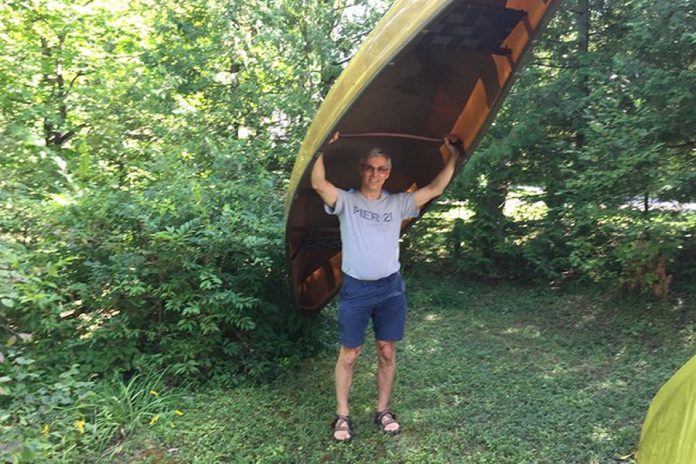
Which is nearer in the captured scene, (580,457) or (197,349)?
(580,457)

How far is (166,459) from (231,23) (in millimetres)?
5151

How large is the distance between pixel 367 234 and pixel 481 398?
1649 mm

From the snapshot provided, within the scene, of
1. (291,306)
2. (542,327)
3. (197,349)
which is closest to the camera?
(197,349)

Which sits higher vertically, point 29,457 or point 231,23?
point 231,23

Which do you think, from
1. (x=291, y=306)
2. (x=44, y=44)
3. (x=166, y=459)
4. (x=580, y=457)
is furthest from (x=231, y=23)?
(x=580, y=457)

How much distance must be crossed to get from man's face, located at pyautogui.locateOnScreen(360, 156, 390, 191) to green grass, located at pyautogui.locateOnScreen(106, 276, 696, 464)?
5.18 ft

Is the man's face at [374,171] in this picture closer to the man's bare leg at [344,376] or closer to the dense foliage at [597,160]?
the man's bare leg at [344,376]

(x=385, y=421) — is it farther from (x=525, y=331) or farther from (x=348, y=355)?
(x=525, y=331)

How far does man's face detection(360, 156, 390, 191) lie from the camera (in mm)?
3096

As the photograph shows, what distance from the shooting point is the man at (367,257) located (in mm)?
3105

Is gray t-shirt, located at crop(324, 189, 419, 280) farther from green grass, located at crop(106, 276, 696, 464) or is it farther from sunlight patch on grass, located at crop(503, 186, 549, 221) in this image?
sunlight patch on grass, located at crop(503, 186, 549, 221)

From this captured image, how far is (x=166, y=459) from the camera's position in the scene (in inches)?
121

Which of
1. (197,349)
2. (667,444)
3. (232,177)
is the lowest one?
(197,349)

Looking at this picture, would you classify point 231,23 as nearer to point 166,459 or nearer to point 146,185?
point 146,185
